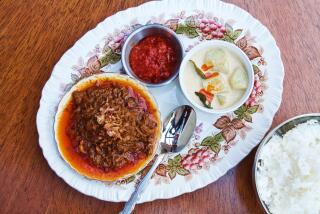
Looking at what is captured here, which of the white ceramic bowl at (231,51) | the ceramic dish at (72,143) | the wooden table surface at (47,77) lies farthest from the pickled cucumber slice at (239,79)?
the ceramic dish at (72,143)

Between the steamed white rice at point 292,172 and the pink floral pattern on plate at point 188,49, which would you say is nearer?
the steamed white rice at point 292,172

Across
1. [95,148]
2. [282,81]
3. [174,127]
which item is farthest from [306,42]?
[95,148]

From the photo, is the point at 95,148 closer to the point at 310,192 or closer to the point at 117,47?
the point at 117,47

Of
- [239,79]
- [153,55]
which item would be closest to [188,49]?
[153,55]

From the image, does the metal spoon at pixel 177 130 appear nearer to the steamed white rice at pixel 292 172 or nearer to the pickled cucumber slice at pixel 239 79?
the pickled cucumber slice at pixel 239 79

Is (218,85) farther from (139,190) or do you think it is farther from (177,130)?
(139,190)
